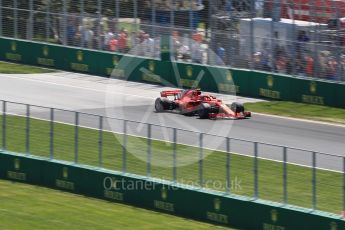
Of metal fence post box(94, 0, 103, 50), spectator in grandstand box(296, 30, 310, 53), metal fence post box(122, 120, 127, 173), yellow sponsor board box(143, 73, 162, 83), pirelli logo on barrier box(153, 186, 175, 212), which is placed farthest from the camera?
metal fence post box(94, 0, 103, 50)

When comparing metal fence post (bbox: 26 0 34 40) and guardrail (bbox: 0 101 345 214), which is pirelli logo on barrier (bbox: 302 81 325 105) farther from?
metal fence post (bbox: 26 0 34 40)

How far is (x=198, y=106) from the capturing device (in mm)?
32719

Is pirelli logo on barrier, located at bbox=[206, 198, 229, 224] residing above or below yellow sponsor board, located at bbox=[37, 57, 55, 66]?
above

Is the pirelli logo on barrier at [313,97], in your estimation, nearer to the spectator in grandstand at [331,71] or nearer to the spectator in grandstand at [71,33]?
the spectator in grandstand at [331,71]

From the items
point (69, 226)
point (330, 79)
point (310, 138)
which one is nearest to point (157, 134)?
point (69, 226)

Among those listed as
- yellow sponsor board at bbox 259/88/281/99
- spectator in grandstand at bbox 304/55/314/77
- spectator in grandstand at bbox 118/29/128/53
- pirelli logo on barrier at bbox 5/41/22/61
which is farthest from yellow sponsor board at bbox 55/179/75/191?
pirelli logo on barrier at bbox 5/41/22/61

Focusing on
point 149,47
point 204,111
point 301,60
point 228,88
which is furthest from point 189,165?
point 149,47

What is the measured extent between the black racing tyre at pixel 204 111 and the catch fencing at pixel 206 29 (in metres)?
4.85

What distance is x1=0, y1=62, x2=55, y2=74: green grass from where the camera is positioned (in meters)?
40.7

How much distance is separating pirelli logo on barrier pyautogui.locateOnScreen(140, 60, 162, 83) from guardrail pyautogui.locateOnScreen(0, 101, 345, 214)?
520 inches

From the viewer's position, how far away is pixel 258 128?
32.2m

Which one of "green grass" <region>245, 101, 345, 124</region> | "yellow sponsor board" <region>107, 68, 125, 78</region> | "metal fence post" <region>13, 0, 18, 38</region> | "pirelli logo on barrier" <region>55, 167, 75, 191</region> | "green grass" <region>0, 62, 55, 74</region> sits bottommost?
"green grass" <region>0, 62, 55, 74</region>

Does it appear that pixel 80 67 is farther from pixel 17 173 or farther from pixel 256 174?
pixel 256 174

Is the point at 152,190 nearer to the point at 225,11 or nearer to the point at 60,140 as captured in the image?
the point at 60,140
